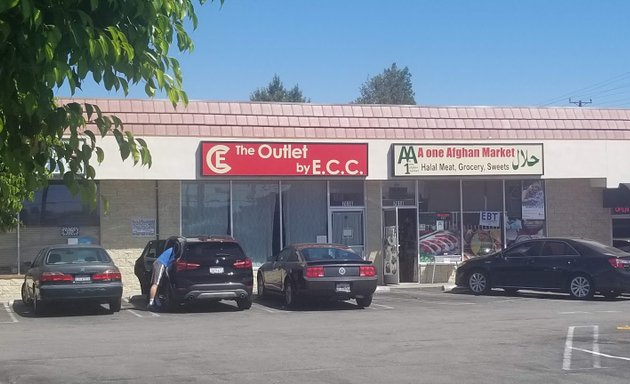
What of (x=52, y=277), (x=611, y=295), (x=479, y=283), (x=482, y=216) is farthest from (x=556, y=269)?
(x=52, y=277)

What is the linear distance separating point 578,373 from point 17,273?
667 inches

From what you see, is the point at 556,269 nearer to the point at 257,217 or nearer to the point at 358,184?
the point at 358,184

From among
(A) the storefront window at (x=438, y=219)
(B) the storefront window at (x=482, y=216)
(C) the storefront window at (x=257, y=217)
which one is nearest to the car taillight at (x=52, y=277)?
(C) the storefront window at (x=257, y=217)

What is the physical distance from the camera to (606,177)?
25562 mm

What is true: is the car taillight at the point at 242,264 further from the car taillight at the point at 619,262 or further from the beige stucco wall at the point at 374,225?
the car taillight at the point at 619,262

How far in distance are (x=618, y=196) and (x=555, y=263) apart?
21.7 ft

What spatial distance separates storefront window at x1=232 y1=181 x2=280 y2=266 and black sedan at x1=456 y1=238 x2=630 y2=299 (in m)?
5.92

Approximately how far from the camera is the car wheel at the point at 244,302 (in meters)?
18.2

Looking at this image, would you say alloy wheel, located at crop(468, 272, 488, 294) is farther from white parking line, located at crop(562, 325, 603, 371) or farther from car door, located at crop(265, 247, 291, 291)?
white parking line, located at crop(562, 325, 603, 371)

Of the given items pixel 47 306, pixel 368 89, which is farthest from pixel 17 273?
pixel 368 89

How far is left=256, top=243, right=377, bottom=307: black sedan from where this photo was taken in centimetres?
1794

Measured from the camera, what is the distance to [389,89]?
4031 inches

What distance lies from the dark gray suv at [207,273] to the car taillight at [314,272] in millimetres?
1278

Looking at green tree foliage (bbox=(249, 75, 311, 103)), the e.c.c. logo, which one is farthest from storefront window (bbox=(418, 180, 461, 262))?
green tree foliage (bbox=(249, 75, 311, 103))
